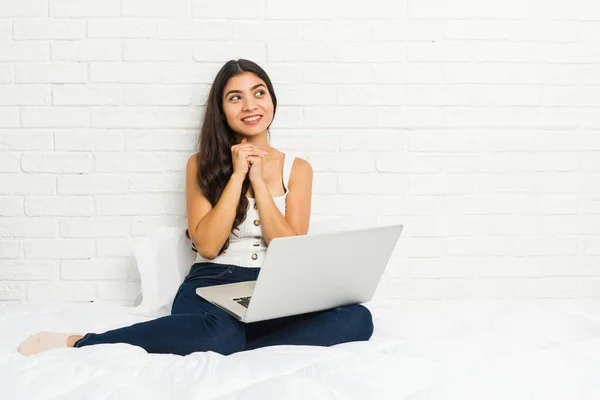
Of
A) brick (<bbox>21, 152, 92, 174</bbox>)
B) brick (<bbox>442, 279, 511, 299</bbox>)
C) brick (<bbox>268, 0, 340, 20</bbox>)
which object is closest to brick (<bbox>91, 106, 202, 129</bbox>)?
brick (<bbox>21, 152, 92, 174</bbox>)

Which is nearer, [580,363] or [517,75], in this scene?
[580,363]

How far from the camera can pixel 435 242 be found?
221 centimetres

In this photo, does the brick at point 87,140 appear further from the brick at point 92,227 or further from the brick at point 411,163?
the brick at point 411,163

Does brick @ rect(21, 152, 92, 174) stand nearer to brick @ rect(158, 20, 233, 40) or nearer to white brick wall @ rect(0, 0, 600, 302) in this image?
white brick wall @ rect(0, 0, 600, 302)

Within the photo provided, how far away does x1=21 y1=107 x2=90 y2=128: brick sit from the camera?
6.93 feet

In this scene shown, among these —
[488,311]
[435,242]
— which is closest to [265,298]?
[488,311]

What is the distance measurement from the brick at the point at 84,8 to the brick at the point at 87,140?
0.37 metres

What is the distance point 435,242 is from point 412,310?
365mm

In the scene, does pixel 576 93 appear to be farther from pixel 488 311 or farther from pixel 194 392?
Result: pixel 194 392

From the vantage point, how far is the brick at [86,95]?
2109 millimetres

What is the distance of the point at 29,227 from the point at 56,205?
0.11 meters

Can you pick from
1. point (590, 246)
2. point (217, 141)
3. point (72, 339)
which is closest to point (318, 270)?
point (72, 339)

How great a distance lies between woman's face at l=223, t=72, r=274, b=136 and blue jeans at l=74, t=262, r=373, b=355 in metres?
0.58

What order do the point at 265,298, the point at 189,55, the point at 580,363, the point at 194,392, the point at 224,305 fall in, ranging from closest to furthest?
the point at 194,392
the point at 580,363
the point at 265,298
the point at 224,305
the point at 189,55
